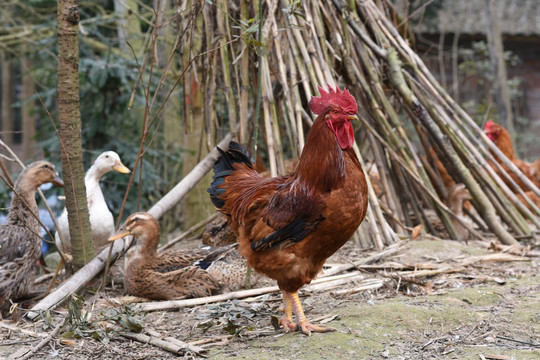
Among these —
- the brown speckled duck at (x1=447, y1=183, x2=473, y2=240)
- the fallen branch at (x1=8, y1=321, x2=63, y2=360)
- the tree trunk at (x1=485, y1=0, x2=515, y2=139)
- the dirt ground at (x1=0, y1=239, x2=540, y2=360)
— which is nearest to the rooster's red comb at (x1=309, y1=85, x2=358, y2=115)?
the dirt ground at (x1=0, y1=239, x2=540, y2=360)

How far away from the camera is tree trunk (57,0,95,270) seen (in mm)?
3588

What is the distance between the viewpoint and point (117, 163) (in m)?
4.83

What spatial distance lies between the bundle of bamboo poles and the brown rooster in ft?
3.66

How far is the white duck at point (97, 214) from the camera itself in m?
4.50

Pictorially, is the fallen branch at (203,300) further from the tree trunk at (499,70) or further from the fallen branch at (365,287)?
the tree trunk at (499,70)

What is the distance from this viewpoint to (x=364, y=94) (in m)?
4.94

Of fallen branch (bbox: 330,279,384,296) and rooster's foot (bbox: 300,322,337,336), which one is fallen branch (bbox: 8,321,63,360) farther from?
fallen branch (bbox: 330,279,384,296)

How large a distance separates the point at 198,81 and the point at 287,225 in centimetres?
226

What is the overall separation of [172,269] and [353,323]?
1494 millimetres

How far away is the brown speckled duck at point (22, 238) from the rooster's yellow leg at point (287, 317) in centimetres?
182

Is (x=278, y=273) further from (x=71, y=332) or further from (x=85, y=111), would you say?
(x=85, y=111)

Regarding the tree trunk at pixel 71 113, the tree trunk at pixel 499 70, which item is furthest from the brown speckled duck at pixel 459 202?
the tree trunk at pixel 499 70

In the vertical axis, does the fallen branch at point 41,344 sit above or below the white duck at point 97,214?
below

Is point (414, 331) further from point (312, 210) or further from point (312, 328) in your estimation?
point (312, 210)
